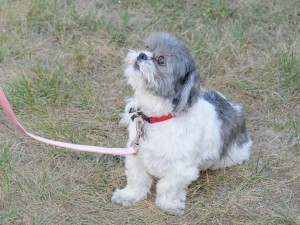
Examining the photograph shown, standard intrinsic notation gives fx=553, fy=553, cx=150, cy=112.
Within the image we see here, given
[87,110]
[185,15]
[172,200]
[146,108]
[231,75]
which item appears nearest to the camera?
[146,108]

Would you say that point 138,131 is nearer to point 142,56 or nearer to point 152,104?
point 152,104

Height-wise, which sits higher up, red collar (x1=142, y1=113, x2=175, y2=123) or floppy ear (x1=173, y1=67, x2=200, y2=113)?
floppy ear (x1=173, y1=67, x2=200, y2=113)

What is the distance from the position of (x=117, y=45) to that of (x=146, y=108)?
2046 mm

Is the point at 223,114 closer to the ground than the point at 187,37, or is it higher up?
higher up

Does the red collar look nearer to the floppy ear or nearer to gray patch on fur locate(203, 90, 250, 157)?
the floppy ear

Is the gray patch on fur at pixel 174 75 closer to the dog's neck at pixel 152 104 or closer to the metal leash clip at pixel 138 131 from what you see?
the dog's neck at pixel 152 104

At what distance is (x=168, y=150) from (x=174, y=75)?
0.48 metres

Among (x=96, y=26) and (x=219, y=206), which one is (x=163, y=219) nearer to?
(x=219, y=206)

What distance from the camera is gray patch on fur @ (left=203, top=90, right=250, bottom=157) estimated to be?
372cm

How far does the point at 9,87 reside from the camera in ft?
14.9

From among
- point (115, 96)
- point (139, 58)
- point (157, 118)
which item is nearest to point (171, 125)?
point (157, 118)

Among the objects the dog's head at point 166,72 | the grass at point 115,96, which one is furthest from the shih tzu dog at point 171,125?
the grass at point 115,96

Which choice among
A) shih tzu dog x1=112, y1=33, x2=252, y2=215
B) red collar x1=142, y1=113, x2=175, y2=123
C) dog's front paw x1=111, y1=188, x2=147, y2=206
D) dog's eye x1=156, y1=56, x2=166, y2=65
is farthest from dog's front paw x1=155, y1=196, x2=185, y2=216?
dog's eye x1=156, y1=56, x2=166, y2=65

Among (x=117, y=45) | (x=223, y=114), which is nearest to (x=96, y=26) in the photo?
(x=117, y=45)
